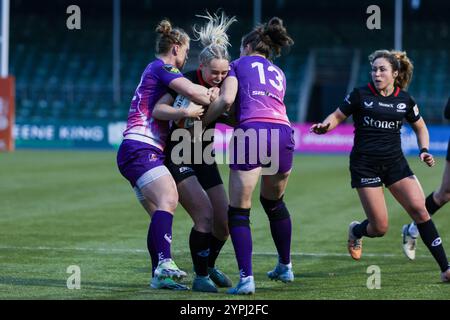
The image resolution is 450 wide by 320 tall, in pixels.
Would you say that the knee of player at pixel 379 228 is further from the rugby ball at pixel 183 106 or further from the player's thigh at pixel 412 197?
the rugby ball at pixel 183 106

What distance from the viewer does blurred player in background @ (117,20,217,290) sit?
787 cm

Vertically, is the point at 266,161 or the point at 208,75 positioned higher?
the point at 208,75

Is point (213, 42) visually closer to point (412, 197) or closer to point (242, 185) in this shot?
point (242, 185)

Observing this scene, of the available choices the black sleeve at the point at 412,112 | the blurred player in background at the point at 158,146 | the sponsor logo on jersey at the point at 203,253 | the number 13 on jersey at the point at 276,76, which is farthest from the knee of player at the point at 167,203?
the black sleeve at the point at 412,112

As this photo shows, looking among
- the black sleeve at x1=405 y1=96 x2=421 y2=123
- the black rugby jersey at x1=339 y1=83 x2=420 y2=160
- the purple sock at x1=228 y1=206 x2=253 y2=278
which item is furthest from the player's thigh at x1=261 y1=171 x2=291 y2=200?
the black sleeve at x1=405 y1=96 x2=421 y2=123

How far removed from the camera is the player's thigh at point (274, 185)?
8.24m

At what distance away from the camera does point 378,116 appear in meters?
8.84

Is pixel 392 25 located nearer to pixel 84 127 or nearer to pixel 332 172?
pixel 84 127

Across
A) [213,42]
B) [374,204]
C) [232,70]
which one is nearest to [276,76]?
[232,70]

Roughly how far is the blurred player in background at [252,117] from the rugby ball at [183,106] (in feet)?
0.56

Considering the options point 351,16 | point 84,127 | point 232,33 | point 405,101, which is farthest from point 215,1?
point 405,101

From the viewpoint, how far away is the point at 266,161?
26.1 ft

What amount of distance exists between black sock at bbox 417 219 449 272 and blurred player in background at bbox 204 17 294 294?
1389mm

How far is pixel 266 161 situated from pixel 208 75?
86 cm
